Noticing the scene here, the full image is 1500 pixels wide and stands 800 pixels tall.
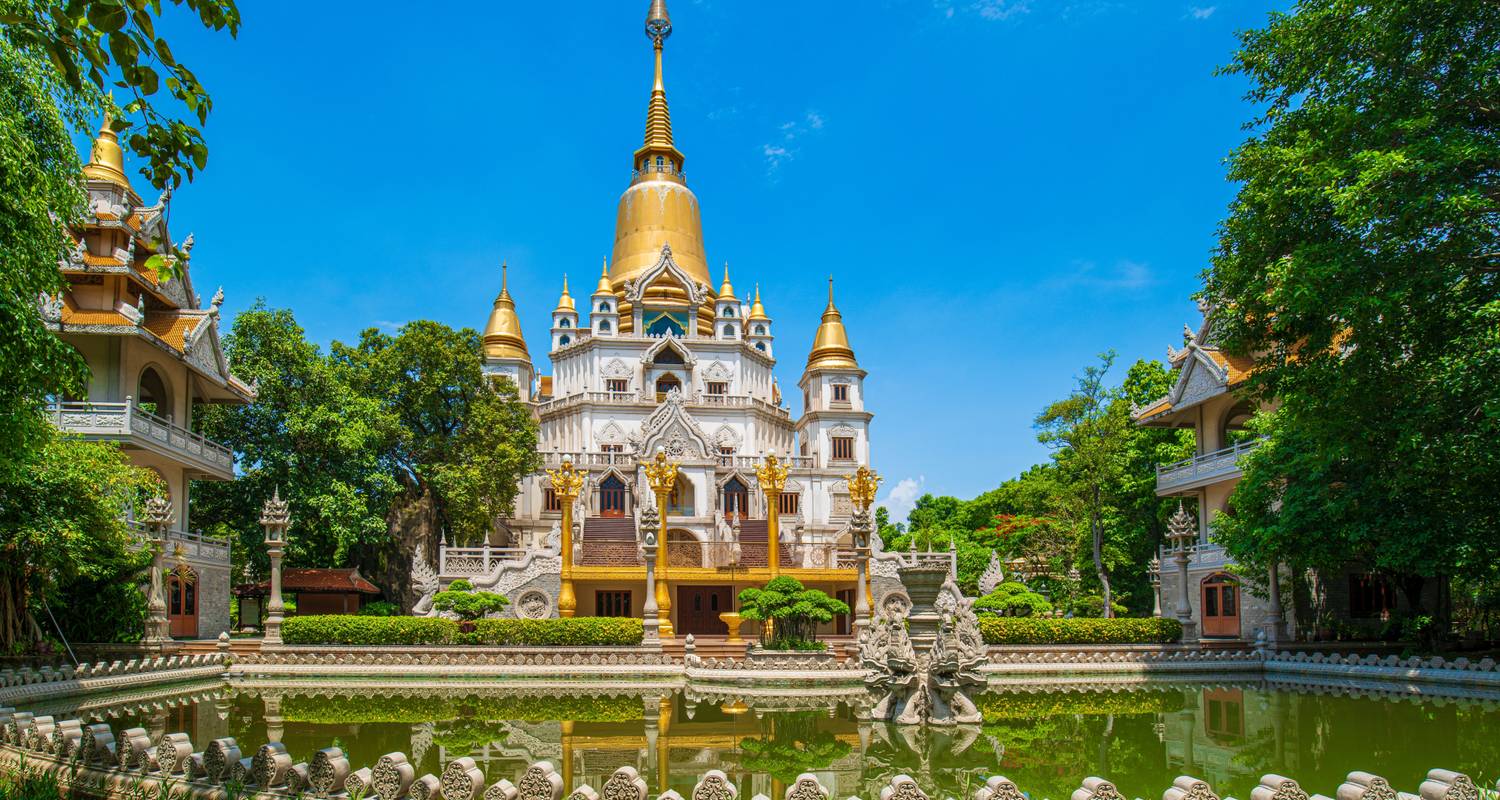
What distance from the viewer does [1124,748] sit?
14.2 meters

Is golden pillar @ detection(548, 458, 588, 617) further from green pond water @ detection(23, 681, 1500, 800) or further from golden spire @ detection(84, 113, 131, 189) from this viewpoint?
golden spire @ detection(84, 113, 131, 189)

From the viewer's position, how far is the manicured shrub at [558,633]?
26500 millimetres

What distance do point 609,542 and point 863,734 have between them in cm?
2087

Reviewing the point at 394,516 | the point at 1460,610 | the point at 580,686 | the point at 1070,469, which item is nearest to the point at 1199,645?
the point at 1460,610

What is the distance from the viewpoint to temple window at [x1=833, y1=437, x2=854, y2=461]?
172ft

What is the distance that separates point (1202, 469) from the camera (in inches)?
1246

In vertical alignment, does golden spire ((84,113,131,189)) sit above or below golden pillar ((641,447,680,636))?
above

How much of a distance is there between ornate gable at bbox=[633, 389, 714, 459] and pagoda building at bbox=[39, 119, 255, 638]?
16.8 metres

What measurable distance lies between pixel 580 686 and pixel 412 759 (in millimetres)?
10568

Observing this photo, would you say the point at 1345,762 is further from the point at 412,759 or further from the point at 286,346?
the point at 286,346

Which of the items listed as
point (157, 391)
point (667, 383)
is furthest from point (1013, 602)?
point (667, 383)

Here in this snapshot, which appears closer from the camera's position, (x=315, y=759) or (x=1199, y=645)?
(x=315, y=759)

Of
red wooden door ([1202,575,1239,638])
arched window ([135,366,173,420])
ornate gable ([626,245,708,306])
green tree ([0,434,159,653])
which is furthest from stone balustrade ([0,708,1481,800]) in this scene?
ornate gable ([626,245,708,306])

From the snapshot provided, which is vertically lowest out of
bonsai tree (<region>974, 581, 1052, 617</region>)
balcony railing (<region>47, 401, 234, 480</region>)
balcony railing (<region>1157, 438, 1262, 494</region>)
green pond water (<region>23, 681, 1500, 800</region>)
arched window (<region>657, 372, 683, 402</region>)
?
green pond water (<region>23, 681, 1500, 800</region>)
